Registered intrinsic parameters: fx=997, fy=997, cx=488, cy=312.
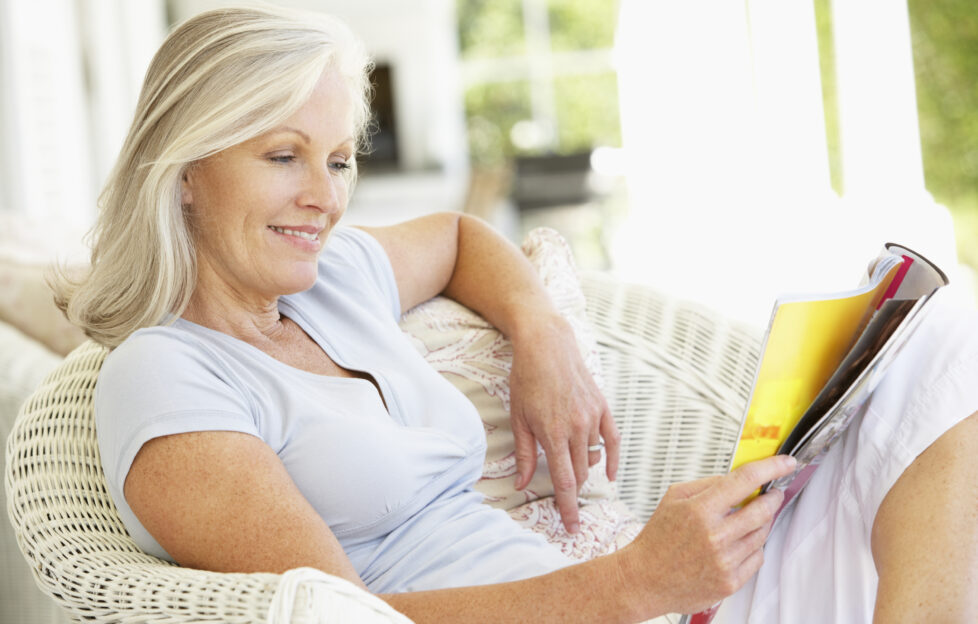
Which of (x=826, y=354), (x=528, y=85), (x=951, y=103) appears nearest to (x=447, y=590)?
(x=826, y=354)

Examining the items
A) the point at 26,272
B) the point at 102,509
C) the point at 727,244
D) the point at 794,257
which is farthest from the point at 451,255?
the point at 727,244

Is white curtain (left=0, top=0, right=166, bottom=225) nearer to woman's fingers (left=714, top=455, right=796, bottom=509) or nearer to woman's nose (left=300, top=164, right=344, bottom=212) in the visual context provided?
woman's nose (left=300, top=164, right=344, bottom=212)

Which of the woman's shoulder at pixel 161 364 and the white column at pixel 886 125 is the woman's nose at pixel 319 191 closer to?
the woman's shoulder at pixel 161 364

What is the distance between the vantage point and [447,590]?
1.04 metres

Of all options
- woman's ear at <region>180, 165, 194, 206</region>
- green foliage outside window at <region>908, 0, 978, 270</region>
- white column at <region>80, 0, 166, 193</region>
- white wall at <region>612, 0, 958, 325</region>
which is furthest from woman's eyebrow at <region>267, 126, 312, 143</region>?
green foliage outside window at <region>908, 0, 978, 270</region>

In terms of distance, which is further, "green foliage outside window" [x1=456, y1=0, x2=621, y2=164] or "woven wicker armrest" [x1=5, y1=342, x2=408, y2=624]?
"green foliage outside window" [x1=456, y1=0, x2=621, y2=164]

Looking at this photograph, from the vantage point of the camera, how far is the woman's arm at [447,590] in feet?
3.23

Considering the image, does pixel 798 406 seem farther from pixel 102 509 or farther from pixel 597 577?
pixel 102 509

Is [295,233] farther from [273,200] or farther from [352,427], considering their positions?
[352,427]

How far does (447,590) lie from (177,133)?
60 cm

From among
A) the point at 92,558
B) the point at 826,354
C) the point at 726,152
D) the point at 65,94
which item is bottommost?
the point at 726,152

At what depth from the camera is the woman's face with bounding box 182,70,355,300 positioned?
1.20 m

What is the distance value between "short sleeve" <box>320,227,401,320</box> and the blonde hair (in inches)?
10.6

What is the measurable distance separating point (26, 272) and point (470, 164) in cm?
906
